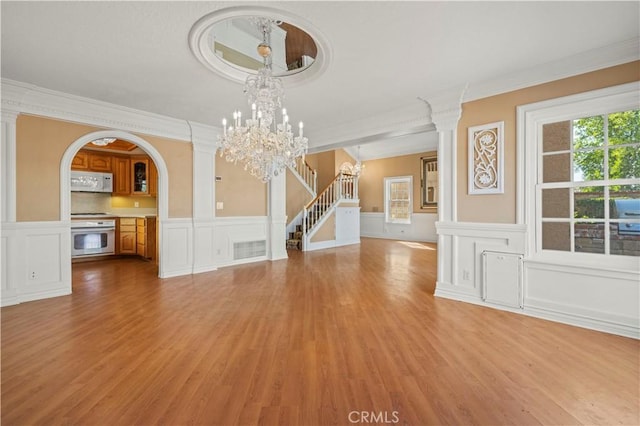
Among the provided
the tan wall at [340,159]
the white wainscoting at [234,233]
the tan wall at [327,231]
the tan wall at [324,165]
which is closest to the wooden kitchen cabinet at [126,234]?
the white wainscoting at [234,233]

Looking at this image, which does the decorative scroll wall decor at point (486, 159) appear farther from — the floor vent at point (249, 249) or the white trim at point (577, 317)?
the floor vent at point (249, 249)

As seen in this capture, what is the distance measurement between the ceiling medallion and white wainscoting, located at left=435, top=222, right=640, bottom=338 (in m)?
2.81

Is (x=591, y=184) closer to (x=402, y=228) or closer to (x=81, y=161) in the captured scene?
(x=402, y=228)

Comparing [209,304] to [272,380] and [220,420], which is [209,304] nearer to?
[272,380]

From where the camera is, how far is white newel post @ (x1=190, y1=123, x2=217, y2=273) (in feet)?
18.4

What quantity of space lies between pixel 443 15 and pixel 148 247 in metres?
7.30

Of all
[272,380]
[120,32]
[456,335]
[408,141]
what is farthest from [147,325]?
[408,141]

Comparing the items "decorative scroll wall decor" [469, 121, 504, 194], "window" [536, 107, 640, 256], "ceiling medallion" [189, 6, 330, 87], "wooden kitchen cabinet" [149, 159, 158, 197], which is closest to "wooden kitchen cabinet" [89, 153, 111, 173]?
"wooden kitchen cabinet" [149, 159, 158, 197]

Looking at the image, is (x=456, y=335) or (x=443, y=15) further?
(x=456, y=335)

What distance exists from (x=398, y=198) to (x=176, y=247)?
8.24 m

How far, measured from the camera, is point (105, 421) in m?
1.69

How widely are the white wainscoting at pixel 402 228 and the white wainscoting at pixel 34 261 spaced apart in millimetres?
9508

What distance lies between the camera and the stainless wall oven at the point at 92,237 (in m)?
6.36

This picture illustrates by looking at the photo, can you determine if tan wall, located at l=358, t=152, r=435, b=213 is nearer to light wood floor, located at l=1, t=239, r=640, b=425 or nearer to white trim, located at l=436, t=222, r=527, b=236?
white trim, located at l=436, t=222, r=527, b=236
